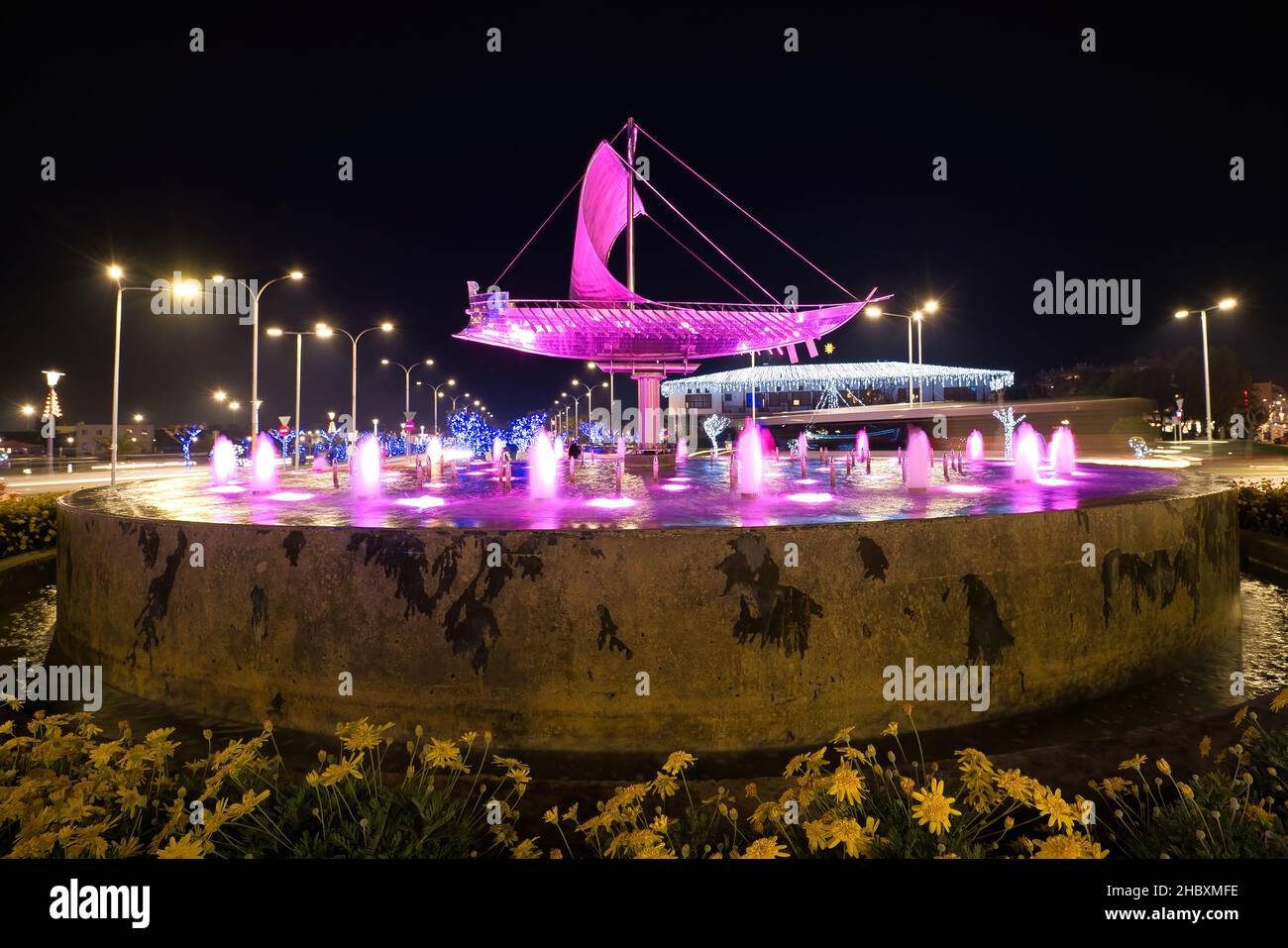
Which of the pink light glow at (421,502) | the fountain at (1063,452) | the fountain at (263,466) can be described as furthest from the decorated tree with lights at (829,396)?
the pink light glow at (421,502)

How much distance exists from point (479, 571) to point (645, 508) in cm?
430

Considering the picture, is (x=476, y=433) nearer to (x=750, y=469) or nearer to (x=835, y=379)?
(x=750, y=469)

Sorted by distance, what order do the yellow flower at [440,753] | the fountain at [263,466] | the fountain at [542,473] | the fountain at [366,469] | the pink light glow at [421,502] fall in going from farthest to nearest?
the fountain at [263,466] → the fountain at [542,473] → the fountain at [366,469] → the pink light glow at [421,502] → the yellow flower at [440,753]

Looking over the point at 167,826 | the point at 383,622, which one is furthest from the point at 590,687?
the point at 167,826

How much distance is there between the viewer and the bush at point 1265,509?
517 inches

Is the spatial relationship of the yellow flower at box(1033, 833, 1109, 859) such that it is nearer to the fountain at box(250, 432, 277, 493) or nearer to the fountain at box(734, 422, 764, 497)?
the fountain at box(734, 422, 764, 497)

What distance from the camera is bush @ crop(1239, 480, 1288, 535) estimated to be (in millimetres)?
13125

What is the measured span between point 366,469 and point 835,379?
77.8m

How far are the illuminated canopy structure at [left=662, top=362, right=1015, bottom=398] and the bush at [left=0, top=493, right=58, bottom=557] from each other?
214 feet

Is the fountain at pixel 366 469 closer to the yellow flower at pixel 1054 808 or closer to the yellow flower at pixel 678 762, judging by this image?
the yellow flower at pixel 678 762

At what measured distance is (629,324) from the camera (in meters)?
18.9

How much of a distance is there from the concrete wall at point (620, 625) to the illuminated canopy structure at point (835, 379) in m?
69.6

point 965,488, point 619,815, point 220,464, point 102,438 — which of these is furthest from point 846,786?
point 102,438

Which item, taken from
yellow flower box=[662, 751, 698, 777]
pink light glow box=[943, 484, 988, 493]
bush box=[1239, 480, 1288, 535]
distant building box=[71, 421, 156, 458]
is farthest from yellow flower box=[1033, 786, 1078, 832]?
distant building box=[71, 421, 156, 458]
